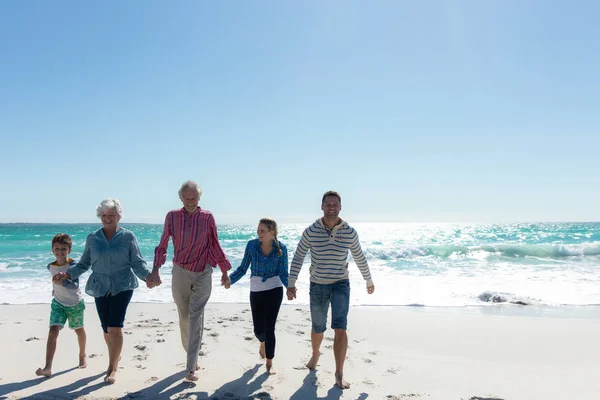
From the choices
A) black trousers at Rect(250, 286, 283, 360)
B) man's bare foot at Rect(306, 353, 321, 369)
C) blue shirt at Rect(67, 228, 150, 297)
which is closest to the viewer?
blue shirt at Rect(67, 228, 150, 297)

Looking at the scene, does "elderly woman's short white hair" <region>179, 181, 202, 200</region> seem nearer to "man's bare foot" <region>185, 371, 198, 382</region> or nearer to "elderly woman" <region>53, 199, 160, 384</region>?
"elderly woman" <region>53, 199, 160, 384</region>

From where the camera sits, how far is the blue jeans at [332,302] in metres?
4.21

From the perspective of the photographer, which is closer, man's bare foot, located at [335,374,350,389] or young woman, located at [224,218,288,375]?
man's bare foot, located at [335,374,350,389]

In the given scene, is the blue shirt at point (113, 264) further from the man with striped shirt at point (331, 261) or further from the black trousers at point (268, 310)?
the man with striped shirt at point (331, 261)

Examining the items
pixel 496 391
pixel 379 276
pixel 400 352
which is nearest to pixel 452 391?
pixel 496 391

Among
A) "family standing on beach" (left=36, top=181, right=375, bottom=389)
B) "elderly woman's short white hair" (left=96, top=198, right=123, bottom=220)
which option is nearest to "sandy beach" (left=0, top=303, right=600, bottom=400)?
"family standing on beach" (left=36, top=181, right=375, bottom=389)

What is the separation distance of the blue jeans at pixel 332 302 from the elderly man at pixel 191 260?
3.33 feet

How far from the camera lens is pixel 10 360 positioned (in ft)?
16.0

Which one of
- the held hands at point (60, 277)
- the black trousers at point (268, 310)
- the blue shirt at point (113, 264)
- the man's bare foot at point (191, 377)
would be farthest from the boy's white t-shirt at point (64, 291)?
the black trousers at point (268, 310)

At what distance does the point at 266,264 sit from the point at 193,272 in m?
0.76

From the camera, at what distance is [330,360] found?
4.98 meters

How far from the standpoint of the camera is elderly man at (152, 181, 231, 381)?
419 centimetres

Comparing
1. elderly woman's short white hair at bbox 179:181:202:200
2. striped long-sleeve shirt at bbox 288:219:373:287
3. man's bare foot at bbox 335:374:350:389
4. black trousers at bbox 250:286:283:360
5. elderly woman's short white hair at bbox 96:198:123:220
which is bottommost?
man's bare foot at bbox 335:374:350:389

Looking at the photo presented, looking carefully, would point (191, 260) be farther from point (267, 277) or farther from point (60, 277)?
point (60, 277)
